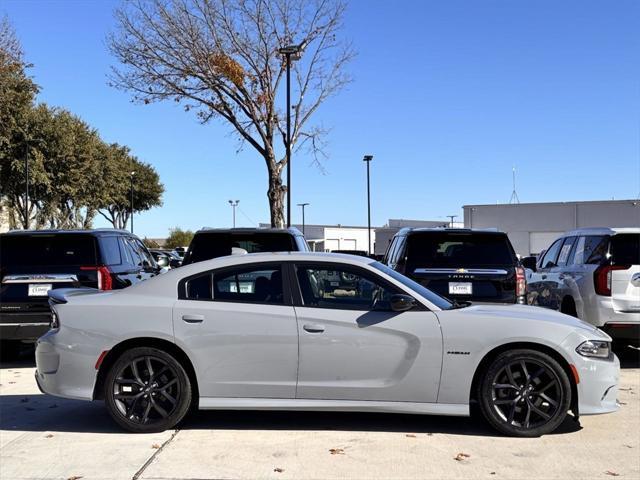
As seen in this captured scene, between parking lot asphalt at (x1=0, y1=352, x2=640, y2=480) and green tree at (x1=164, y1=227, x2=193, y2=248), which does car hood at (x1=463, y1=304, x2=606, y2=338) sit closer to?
parking lot asphalt at (x1=0, y1=352, x2=640, y2=480)

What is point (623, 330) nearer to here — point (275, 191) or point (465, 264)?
point (465, 264)

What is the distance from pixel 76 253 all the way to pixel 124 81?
53.9 ft

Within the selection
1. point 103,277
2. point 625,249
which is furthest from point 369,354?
point 103,277

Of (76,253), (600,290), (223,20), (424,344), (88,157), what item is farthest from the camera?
(88,157)

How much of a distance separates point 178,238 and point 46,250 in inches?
2576

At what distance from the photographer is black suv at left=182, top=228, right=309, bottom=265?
9055mm

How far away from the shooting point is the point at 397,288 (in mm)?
5574

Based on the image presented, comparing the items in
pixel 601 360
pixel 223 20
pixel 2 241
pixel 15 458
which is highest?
pixel 223 20

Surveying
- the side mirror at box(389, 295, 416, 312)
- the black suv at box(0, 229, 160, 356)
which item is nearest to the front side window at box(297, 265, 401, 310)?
the side mirror at box(389, 295, 416, 312)

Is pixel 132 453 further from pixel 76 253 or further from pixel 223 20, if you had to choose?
pixel 223 20

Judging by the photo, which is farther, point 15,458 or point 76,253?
point 76,253

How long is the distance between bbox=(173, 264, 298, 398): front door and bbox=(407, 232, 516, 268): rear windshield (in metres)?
3.49

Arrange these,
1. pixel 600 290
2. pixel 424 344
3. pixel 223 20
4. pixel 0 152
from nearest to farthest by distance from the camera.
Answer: pixel 424 344 < pixel 600 290 < pixel 223 20 < pixel 0 152

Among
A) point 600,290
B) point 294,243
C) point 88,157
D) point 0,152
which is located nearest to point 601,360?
point 600,290
